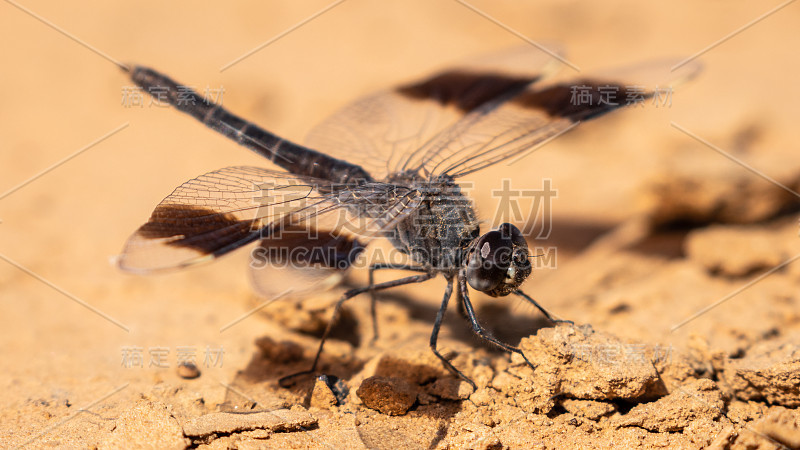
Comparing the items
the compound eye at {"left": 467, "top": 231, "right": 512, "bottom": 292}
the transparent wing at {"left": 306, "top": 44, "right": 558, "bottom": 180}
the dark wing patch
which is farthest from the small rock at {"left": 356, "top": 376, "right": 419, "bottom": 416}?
the transparent wing at {"left": 306, "top": 44, "right": 558, "bottom": 180}

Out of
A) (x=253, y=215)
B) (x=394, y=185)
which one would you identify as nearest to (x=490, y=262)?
(x=394, y=185)

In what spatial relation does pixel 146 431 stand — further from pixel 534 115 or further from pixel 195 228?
pixel 534 115

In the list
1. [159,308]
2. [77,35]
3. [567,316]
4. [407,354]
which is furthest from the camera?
[77,35]

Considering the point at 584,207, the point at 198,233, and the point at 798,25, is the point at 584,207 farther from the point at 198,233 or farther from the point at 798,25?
the point at 798,25

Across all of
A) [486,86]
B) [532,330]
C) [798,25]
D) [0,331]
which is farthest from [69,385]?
[798,25]

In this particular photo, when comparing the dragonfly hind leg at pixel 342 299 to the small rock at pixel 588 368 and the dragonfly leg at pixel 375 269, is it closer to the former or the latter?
the dragonfly leg at pixel 375 269

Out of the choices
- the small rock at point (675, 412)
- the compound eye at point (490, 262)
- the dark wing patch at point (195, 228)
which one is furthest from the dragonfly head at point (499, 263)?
the dark wing patch at point (195, 228)

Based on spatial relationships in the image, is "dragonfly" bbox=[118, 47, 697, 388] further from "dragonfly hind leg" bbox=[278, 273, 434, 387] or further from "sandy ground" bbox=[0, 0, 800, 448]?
"sandy ground" bbox=[0, 0, 800, 448]
